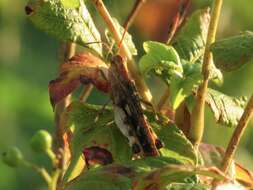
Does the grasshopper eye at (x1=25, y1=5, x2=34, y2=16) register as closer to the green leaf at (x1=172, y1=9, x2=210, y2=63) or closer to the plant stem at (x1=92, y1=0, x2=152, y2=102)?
the plant stem at (x1=92, y1=0, x2=152, y2=102)

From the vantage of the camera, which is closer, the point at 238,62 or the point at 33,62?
the point at 238,62

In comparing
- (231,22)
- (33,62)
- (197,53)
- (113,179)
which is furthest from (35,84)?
(113,179)

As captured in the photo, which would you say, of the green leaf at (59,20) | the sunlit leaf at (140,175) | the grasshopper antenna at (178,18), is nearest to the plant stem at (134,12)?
the grasshopper antenna at (178,18)

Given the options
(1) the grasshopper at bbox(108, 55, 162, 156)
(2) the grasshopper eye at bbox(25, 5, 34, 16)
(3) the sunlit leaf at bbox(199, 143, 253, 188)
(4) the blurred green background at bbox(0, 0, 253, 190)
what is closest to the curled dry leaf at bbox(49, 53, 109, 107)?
(1) the grasshopper at bbox(108, 55, 162, 156)

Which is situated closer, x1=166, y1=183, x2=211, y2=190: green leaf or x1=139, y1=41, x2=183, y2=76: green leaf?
x1=166, y1=183, x2=211, y2=190: green leaf

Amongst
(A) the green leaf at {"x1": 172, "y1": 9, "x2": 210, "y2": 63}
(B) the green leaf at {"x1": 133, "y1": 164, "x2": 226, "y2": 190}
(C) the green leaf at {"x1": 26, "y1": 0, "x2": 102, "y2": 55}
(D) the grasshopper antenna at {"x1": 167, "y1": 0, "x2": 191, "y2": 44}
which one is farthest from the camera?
(D) the grasshopper antenna at {"x1": 167, "y1": 0, "x2": 191, "y2": 44}

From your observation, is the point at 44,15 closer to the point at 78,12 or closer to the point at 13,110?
the point at 78,12
